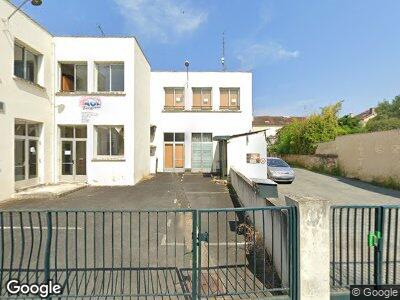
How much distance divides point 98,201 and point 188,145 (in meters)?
11.6

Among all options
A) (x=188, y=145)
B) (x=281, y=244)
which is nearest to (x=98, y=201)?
(x=281, y=244)

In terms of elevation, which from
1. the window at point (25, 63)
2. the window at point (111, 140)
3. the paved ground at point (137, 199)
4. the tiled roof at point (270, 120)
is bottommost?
the paved ground at point (137, 199)

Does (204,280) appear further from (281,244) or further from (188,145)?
(188,145)

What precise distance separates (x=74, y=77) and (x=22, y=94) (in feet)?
Answer: 12.9

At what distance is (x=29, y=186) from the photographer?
12867mm

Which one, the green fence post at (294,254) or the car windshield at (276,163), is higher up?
the car windshield at (276,163)

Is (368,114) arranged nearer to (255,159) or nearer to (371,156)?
(371,156)

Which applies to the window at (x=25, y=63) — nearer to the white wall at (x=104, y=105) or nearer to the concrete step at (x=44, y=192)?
the white wall at (x=104, y=105)

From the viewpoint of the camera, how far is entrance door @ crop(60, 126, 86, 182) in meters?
15.3

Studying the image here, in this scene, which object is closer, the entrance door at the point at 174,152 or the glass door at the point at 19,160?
the glass door at the point at 19,160

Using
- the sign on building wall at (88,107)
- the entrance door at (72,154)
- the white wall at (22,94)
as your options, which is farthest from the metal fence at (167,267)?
the sign on building wall at (88,107)

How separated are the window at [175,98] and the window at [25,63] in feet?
32.5

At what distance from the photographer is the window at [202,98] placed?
22203mm

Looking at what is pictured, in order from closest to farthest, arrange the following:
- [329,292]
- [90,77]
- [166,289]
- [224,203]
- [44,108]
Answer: [329,292], [166,289], [224,203], [44,108], [90,77]
